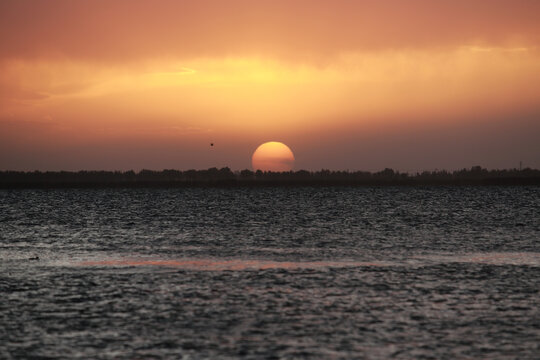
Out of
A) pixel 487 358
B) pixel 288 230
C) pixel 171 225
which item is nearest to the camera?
pixel 487 358

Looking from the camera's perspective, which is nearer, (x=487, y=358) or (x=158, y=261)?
(x=487, y=358)

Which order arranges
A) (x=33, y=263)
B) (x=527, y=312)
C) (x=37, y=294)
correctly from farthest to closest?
(x=33, y=263)
(x=37, y=294)
(x=527, y=312)

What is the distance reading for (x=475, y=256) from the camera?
140 ft

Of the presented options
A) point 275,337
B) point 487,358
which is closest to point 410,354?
point 487,358

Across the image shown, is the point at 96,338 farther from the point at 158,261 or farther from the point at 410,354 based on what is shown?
the point at 158,261

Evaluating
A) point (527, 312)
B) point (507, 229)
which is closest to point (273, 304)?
point (527, 312)

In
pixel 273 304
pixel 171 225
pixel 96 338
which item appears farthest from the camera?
pixel 171 225

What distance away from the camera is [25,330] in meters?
21.5

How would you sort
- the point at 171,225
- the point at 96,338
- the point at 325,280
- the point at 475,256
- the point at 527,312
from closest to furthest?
1. the point at 96,338
2. the point at 527,312
3. the point at 325,280
4. the point at 475,256
5. the point at 171,225

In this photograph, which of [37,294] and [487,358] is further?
[37,294]

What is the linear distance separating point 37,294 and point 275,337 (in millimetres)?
12875

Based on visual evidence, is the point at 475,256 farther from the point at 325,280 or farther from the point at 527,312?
the point at 527,312

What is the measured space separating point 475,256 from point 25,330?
30.1 metres

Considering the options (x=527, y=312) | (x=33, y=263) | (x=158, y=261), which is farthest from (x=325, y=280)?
(x=33, y=263)
